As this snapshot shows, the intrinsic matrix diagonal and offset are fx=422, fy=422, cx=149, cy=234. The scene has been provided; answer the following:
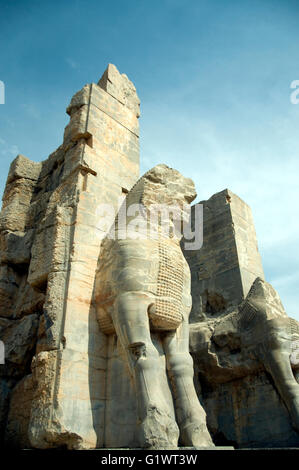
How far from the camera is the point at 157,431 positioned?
3160 millimetres

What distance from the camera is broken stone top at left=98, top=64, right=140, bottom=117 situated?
609 centimetres

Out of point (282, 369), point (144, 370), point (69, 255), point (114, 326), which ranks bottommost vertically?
point (144, 370)

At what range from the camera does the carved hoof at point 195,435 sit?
343 cm

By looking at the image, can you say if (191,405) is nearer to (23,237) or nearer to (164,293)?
(164,293)

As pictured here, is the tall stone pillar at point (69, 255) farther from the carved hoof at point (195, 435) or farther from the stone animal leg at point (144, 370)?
the carved hoof at point (195, 435)

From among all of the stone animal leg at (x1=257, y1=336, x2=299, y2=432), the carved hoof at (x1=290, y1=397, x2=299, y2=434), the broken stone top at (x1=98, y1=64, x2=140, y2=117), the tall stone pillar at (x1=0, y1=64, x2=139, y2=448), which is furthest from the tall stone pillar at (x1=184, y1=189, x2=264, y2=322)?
→ the broken stone top at (x1=98, y1=64, x2=140, y2=117)

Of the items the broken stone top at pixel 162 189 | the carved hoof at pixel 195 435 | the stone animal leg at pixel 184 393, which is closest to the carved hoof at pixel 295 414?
the stone animal leg at pixel 184 393

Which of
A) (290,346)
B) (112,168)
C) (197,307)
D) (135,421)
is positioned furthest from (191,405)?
(197,307)

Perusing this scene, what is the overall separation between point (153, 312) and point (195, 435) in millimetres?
1079

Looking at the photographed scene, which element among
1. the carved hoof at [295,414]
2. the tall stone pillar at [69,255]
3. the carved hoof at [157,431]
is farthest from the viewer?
the carved hoof at [295,414]

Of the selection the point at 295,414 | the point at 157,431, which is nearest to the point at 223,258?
the point at 295,414

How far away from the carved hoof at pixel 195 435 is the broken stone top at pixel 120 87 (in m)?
4.39
